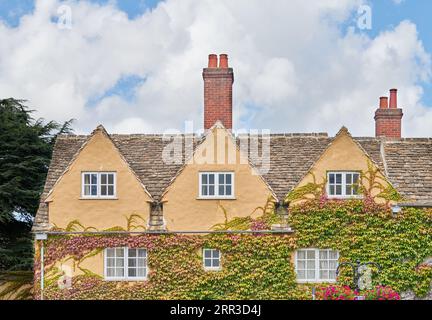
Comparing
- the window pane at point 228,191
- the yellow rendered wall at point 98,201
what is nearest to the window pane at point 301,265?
the window pane at point 228,191

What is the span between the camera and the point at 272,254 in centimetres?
2383

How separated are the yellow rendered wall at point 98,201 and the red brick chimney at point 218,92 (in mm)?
4283

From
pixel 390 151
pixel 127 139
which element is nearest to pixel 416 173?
pixel 390 151

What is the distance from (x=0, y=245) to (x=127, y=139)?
11.4 meters

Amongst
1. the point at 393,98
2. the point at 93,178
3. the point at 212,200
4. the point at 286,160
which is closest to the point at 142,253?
the point at 212,200

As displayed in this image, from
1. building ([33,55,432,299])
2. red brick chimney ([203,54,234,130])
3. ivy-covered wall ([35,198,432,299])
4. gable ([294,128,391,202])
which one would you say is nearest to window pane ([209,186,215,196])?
building ([33,55,432,299])

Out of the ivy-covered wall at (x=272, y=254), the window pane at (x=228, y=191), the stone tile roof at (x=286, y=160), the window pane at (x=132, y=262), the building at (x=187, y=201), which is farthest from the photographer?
the stone tile roof at (x=286, y=160)

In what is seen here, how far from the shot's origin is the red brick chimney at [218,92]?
85.8 feet

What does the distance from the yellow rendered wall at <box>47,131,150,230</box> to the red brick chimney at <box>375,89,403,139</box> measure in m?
11.6

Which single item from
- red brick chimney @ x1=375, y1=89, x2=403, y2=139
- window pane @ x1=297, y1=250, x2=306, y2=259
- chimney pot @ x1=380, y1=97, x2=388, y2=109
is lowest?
window pane @ x1=297, y1=250, x2=306, y2=259

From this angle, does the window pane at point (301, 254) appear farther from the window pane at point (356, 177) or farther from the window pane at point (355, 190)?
the window pane at point (356, 177)

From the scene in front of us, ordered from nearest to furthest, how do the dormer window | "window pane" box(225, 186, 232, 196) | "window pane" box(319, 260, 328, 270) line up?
"window pane" box(319, 260, 328, 270), the dormer window, "window pane" box(225, 186, 232, 196)

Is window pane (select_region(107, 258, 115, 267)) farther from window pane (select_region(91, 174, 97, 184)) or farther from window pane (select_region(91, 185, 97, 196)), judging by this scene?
window pane (select_region(91, 174, 97, 184))

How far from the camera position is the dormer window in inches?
961
